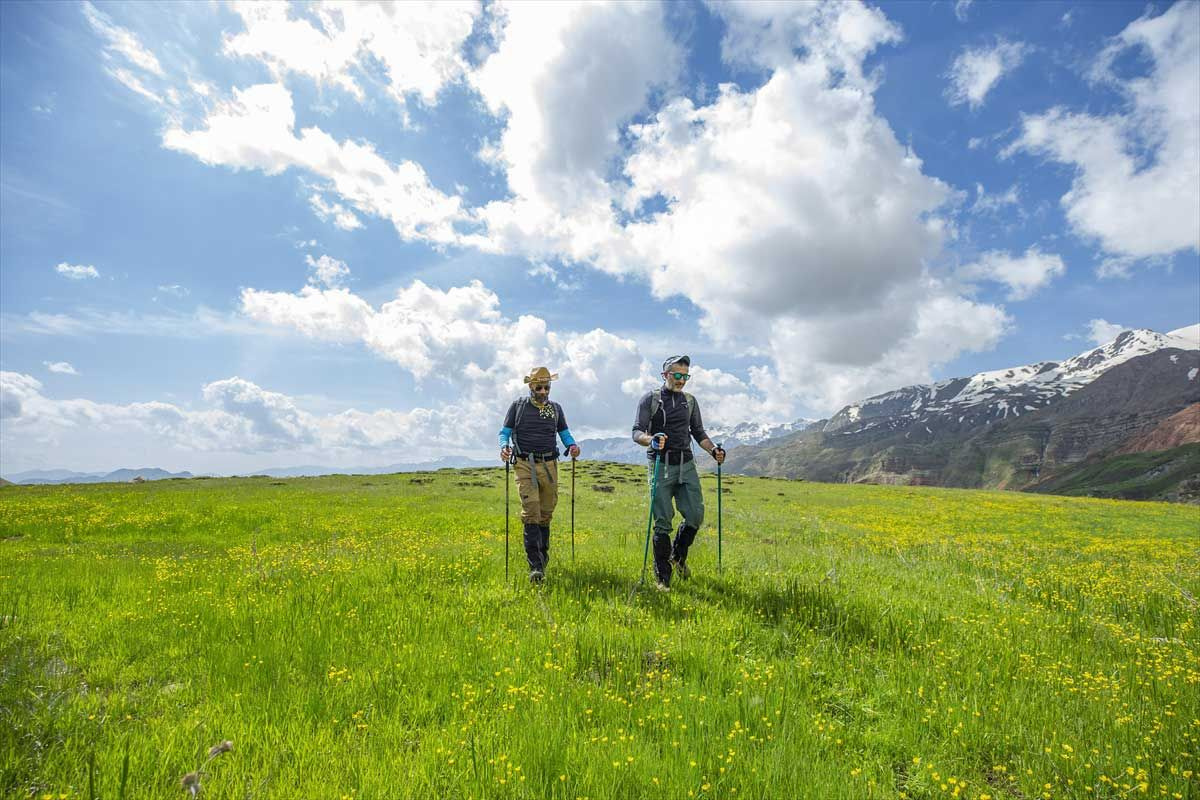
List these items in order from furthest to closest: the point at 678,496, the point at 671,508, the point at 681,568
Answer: the point at 681,568 → the point at 678,496 → the point at 671,508

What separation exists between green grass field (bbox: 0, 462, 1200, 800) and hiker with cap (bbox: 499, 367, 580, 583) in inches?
39.7

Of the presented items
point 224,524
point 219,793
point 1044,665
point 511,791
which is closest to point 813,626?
point 1044,665

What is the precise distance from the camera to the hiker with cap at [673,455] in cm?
894

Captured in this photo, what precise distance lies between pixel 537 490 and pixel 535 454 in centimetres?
69

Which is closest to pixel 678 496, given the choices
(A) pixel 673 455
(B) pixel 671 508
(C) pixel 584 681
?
(B) pixel 671 508

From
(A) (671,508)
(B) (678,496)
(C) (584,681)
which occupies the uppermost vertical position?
(B) (678,496)

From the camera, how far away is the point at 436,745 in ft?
12.4

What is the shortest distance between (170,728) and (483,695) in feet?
7.77

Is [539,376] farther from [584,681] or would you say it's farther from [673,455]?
[584,681]

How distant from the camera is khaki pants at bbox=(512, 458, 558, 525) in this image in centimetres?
933

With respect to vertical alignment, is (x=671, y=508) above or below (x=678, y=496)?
below

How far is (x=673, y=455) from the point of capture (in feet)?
30.5

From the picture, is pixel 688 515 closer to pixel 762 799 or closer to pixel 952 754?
pixel 952 754

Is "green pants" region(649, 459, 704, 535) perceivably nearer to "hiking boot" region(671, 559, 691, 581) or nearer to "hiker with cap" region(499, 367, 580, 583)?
"hiking boot" region(671, 559, 691, 581)
